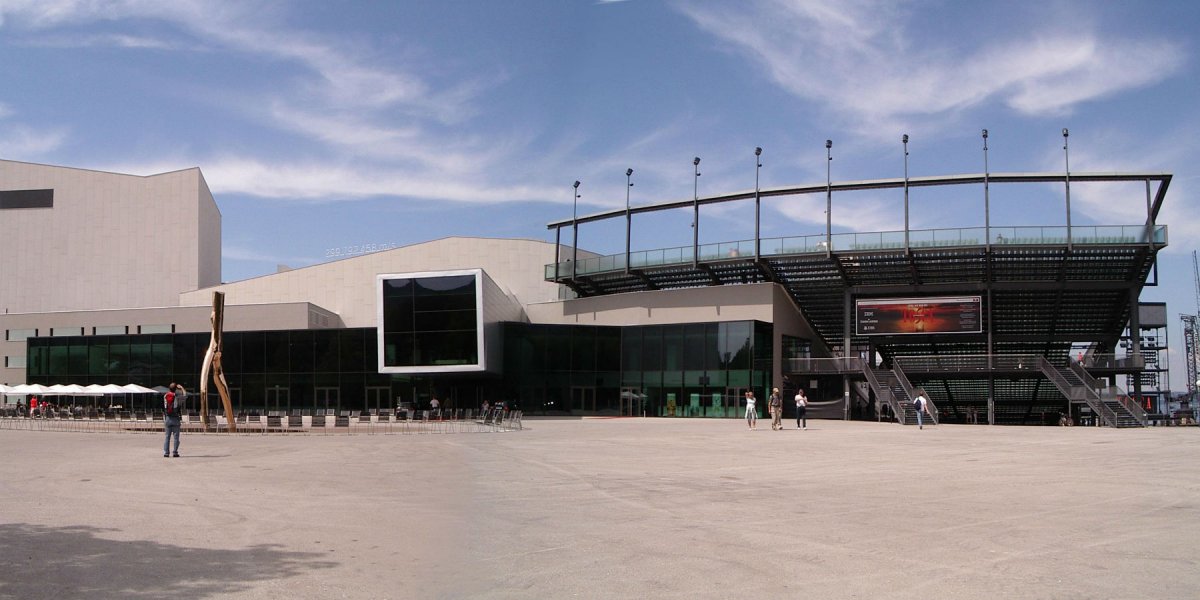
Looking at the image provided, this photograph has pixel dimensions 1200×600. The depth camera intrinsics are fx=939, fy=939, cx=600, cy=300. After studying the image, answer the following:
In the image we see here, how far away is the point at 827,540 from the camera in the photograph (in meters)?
10.2

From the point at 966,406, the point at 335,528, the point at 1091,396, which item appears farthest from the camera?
the point at 966,406

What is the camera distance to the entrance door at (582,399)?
183ft

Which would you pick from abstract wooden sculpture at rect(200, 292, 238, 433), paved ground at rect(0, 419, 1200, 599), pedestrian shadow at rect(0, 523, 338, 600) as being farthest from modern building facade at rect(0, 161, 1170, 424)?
pedestrian shadow at rect(0, 523, 338, 600)

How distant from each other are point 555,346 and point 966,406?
31919 millimetres

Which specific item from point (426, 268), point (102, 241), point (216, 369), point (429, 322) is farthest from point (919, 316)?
point (102, 241)

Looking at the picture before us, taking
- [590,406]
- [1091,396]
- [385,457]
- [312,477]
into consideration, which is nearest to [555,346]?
[590,406]

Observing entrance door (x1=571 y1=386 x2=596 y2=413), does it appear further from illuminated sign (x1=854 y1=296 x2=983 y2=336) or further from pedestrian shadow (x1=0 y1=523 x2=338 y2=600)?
pedestrian shadow (x1=0 y1=523 x2=338 y2=600)

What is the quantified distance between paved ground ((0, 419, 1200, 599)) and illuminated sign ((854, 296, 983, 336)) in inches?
1297

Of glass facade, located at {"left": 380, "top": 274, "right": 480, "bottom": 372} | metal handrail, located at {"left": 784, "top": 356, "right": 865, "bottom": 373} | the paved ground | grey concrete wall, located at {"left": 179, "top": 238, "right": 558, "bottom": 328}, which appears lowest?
the paved ground

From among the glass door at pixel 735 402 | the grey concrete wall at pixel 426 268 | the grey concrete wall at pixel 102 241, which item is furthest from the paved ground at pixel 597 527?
the grey concrete wall at pixel 102 241

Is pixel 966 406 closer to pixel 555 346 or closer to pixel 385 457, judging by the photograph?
pixel 555 346

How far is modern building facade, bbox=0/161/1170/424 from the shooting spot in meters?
50.8

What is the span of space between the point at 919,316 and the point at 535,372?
2244 centimetres

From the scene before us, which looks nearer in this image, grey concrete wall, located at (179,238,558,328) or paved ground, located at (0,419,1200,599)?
paved ground, located at (0,419,1200,599)
